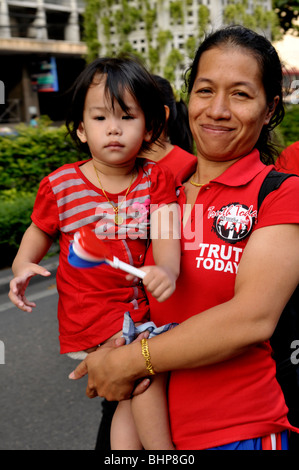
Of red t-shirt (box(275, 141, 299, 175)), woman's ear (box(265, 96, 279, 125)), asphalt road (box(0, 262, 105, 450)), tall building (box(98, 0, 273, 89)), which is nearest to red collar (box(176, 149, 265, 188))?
woman's ear (box(265, 96, 279, 125))

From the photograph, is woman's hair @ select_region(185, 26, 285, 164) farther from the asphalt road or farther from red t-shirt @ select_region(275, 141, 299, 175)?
the asphalt road

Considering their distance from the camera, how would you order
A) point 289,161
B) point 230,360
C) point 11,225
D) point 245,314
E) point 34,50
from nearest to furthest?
point 245,314 → point 230,360 → point 289,161 → point 11,225 → point 34,50

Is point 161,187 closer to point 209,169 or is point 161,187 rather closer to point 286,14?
point 209,169

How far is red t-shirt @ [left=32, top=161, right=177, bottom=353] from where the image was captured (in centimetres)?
154

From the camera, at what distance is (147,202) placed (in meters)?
1.59

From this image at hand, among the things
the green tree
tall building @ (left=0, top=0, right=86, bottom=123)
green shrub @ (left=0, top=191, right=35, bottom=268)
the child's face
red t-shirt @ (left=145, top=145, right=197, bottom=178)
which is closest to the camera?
the child's face

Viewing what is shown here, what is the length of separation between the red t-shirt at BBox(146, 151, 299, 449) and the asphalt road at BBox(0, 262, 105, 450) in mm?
2015

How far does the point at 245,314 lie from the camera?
1171 mm

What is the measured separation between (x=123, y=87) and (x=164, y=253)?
0.54 meters

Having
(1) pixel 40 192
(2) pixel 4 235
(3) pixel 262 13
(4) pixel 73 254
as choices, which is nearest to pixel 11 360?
(2) pixel 4 235

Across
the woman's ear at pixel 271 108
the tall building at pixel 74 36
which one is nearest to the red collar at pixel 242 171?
the woman's ear at pixel 271 108

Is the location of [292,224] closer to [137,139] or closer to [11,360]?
[137,139]

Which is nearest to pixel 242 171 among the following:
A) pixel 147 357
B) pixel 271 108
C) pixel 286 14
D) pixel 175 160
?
pixel 271 108
